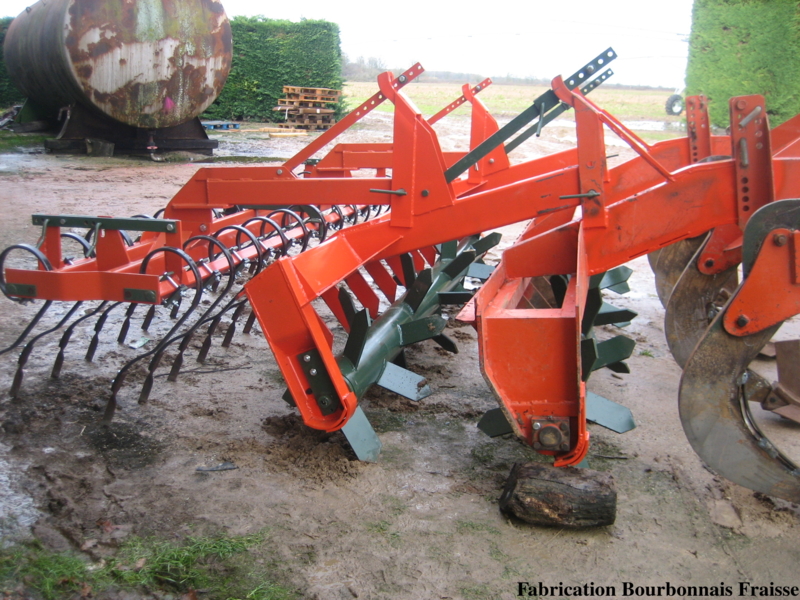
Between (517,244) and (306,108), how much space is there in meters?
15.1

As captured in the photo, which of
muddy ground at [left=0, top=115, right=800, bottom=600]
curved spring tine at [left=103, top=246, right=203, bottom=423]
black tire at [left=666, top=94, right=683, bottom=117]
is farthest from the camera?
black tire at [left=666, top=94, right=683, bottom=117]

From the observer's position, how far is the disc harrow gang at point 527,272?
2.33 m

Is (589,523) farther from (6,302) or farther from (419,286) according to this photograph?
(6,302)

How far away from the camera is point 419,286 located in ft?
11.8

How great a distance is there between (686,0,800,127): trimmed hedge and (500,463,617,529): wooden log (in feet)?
43.2

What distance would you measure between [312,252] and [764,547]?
2.00 meters

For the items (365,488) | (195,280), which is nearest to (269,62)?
(195,280)

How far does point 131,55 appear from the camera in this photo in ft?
31.3

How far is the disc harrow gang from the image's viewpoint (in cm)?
233

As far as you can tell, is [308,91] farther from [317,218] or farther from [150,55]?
[317,218]

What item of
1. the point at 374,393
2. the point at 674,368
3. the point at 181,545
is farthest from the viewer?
the point at 674,368

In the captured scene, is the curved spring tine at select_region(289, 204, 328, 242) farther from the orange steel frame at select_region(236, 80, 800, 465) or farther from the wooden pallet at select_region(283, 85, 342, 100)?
the wooden pallet at select_region(283, 85, 342, 100)

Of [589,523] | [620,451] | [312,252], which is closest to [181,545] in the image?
[312,252]

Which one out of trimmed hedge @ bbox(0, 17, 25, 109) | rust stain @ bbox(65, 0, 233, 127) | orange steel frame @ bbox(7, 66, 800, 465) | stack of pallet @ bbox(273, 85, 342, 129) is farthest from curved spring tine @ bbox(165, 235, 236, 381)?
trimmed hedge @ bbox(0, 17, 25, 109)
